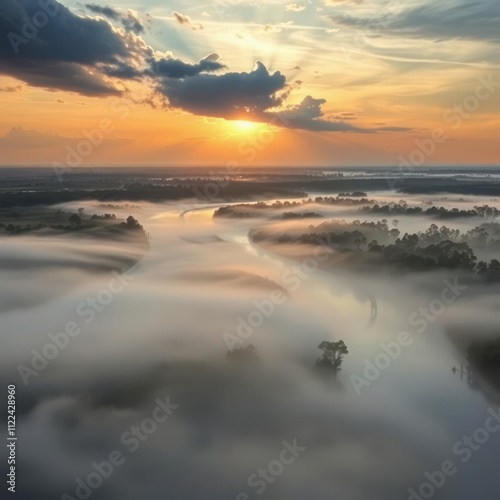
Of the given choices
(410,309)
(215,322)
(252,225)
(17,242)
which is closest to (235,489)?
(215,322)

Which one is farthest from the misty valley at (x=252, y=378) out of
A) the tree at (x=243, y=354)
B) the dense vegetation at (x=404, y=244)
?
the dense vegetation at (x=404, y=244)

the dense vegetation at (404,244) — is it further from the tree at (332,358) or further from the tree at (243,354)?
the tree at (243,354)

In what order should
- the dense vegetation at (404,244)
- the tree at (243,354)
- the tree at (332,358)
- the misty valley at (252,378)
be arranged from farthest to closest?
the dense vegetation at (404,244)
the tree at (332,358)
the tree at (243,354)
the misty valley at (252,378)

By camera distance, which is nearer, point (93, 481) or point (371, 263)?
point (93, 481)

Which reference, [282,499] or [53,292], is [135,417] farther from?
[53,292]

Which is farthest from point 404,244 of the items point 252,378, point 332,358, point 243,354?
point 252,378

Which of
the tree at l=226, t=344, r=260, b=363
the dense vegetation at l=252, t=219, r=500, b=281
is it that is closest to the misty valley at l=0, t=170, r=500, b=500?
the tree at l=226, t=344, r=260, b=363

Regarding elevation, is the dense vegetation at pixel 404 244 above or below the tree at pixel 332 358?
above

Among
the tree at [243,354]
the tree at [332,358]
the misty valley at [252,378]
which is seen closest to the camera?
the misty valley at [252,378]

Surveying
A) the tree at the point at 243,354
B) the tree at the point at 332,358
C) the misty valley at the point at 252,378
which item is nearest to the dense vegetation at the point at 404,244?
the misty valley at the point at 252,378

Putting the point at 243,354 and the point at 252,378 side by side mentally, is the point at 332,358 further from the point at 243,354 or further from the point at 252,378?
the point at 243,354

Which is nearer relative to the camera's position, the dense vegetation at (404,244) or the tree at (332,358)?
the tree at (332,358)
